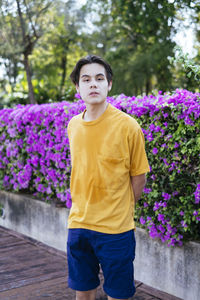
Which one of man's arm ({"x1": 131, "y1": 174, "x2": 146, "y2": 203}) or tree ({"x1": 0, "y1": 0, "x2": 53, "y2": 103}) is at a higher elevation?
tree ({"x1": 0, "y1": 0, "x2": 53, "y2": 103})

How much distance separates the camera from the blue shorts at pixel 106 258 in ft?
6.40

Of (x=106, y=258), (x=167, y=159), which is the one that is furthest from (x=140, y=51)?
(x=106, y=258)

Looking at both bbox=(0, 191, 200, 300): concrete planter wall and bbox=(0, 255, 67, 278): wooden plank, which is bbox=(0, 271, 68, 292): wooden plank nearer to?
bbox=(0, 255, 67, 278): wooden plank

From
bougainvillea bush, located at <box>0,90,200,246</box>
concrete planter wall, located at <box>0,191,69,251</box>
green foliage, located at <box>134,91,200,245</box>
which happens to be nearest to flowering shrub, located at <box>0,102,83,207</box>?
bougainvillea bush, located at <box>0,90,200,246</box>

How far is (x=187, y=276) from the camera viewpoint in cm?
297

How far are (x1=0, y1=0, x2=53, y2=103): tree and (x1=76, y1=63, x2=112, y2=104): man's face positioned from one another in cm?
560

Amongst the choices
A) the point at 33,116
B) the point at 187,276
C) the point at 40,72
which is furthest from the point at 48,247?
the point at 40,72

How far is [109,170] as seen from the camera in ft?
6.52

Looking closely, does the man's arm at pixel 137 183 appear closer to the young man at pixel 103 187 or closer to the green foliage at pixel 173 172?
the young man at pixel 103 187

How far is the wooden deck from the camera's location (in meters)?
3.17

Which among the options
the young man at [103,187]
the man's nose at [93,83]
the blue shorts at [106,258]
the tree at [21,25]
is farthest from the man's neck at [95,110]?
the tree at [21,25]

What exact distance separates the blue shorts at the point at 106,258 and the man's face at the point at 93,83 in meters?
0.72

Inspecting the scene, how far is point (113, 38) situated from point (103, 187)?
13.3m

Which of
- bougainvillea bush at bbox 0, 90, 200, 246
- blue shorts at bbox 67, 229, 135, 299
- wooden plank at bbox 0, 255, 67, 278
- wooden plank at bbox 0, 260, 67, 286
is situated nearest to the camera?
blue shorts at bbox 67, 229, 135, 299
